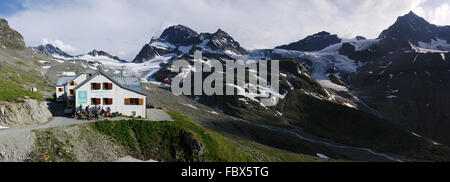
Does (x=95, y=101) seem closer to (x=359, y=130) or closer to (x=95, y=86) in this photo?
(x=95, y=86)

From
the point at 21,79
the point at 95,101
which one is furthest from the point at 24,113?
the point at 21,79

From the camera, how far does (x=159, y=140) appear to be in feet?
132

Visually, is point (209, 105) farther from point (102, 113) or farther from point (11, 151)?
point (11, 151)

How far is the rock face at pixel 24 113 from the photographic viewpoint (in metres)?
35.7

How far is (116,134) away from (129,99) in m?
11.2

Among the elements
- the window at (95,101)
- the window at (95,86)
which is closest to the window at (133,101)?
the window at (95,101)

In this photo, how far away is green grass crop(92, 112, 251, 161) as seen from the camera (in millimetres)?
38188

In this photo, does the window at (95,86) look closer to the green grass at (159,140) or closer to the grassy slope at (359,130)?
the green grass at (159,140)

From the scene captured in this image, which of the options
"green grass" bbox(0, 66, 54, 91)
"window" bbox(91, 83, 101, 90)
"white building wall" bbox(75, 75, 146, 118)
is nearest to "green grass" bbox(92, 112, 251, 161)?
"white building wall" bbox(75, 75, 146, 118)

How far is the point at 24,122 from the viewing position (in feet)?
123

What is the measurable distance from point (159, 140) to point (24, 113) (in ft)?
62.3

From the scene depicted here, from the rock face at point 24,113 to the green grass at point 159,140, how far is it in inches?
341
